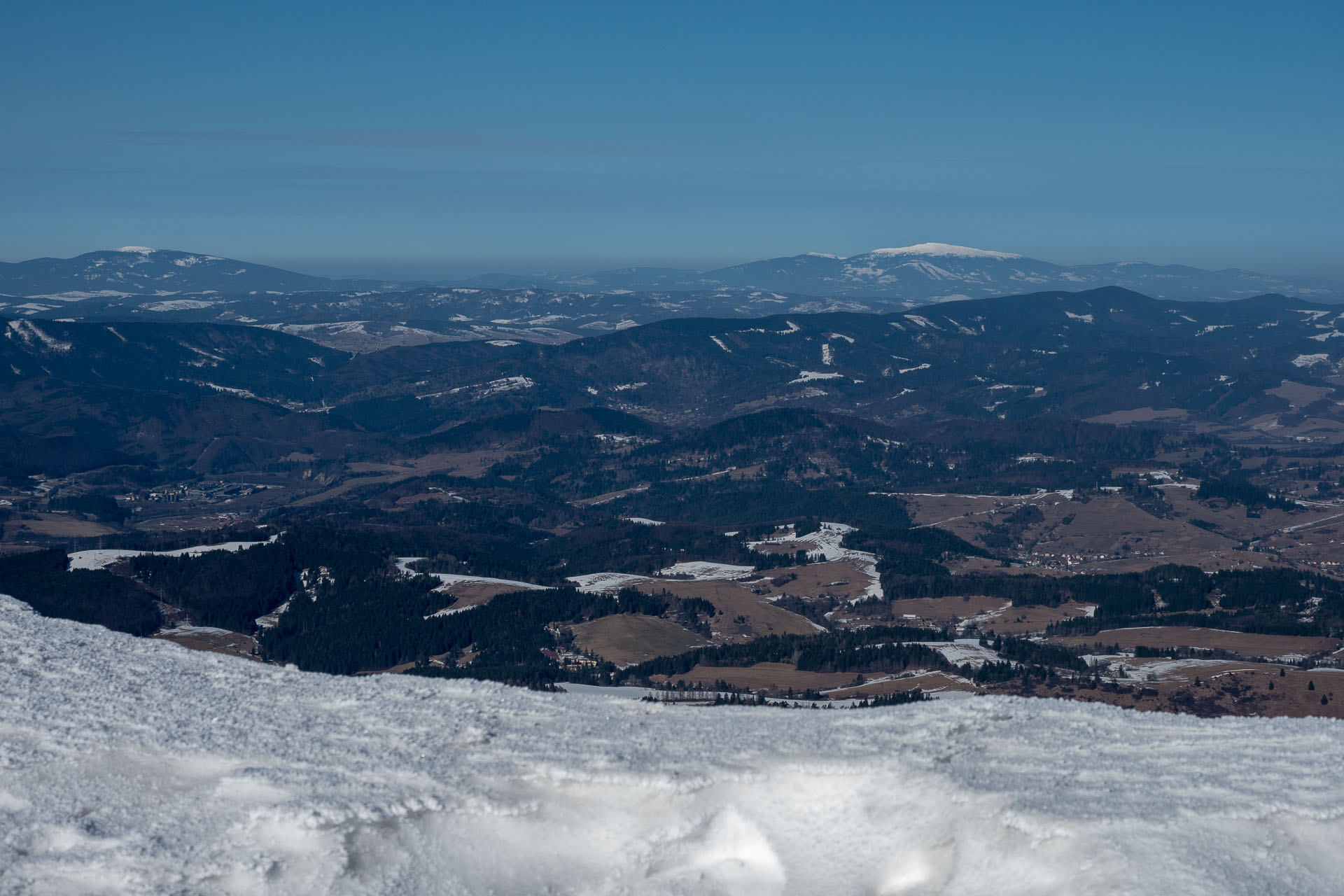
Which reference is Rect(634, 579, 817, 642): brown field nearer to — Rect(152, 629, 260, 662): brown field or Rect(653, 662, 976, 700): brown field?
Rect(653, 662, 976, 700): brown field

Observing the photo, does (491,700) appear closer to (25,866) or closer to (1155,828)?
(25,866)

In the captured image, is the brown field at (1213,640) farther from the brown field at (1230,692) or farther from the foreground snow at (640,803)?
the foreground snow at (640,803)

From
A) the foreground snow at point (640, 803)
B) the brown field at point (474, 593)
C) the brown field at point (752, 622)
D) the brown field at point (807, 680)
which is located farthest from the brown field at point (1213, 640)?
the foreground snow at point (640, 803)

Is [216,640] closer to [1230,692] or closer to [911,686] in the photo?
[911,686]

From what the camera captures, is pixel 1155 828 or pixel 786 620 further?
pixel 786 620

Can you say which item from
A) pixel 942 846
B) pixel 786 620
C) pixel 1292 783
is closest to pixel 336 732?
pixel 942 846
